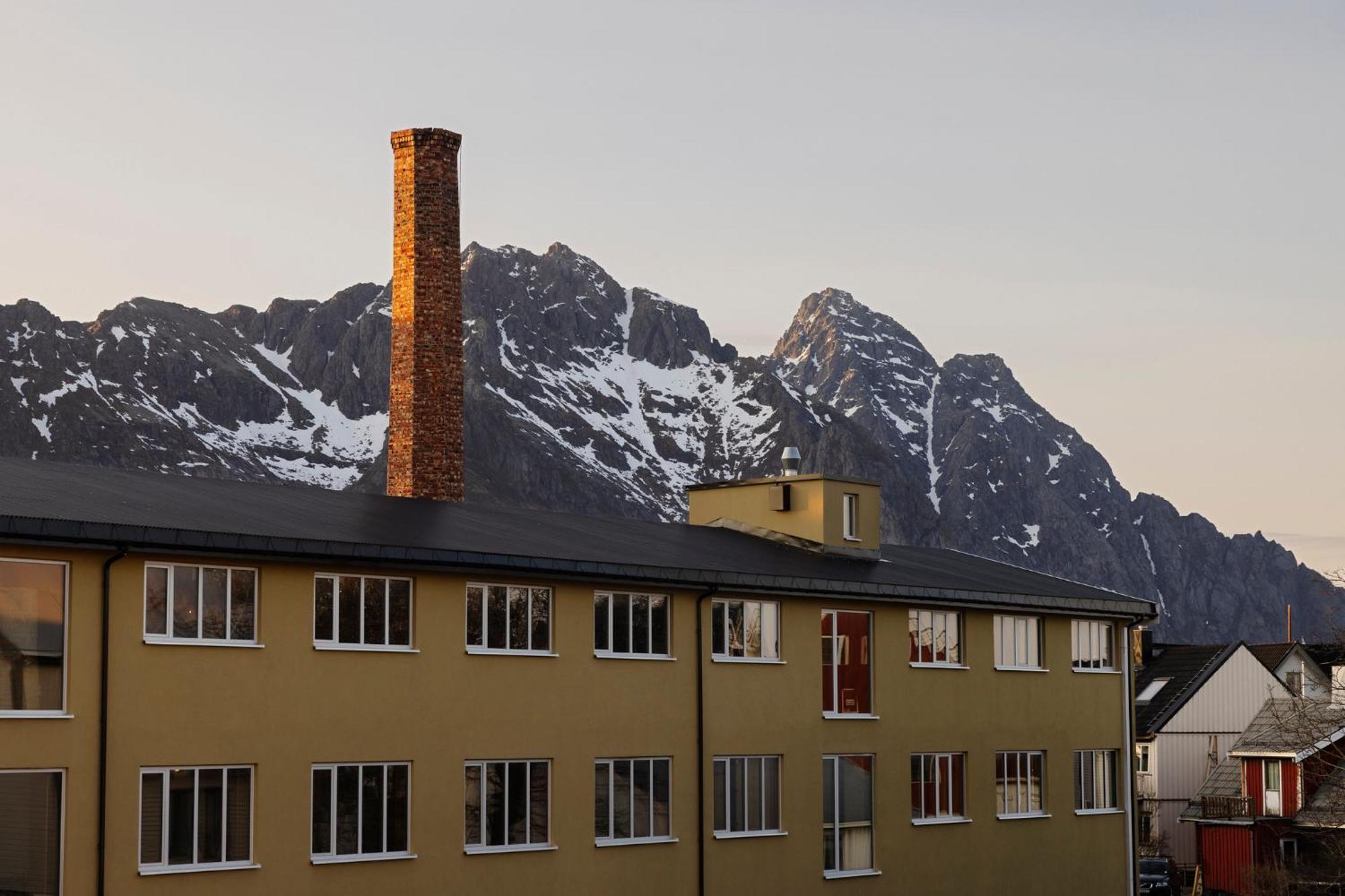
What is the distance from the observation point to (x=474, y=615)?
1286 inches

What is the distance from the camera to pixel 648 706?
35.4 meters

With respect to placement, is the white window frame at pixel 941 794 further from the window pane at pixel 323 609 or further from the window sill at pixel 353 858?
the window pane at pixel 323 609

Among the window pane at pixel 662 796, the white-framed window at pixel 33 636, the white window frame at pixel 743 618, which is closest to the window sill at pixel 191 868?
the white-framed window at pixel 33 636

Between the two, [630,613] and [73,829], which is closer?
[73,829]

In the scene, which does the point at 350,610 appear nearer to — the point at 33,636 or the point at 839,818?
the point at 33,636

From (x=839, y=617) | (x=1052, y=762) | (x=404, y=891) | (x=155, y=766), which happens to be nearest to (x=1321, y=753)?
Answer: (x=1052, y=762)

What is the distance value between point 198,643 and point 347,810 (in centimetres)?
394

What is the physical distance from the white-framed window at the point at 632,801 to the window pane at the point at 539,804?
1.12m

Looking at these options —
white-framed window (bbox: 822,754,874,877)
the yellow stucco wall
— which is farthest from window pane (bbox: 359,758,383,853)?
white-framed window (bbox: 822,754,874,877)

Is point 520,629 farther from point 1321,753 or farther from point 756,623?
point 1321,753

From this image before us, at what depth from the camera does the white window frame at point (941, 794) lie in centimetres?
4066

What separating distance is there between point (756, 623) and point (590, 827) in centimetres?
606

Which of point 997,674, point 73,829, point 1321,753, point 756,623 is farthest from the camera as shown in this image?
point 1321,753

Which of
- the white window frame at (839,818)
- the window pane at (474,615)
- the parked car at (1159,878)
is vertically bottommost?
the parked car at (1159,878)
